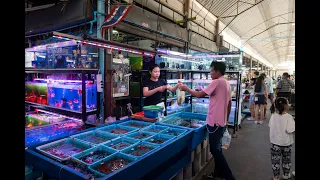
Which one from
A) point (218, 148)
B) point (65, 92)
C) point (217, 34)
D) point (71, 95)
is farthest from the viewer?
point (217, 34)

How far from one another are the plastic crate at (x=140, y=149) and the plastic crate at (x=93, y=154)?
0.16m

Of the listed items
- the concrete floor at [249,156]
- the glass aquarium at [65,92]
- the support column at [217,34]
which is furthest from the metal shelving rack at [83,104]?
the support column at [217,34]

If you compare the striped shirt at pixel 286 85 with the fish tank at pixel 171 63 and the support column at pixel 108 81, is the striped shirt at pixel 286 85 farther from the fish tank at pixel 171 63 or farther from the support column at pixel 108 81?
the support column at pixel 108 81

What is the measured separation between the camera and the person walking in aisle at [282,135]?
128 inches

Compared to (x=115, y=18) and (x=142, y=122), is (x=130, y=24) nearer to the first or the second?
(x=115, y=18)

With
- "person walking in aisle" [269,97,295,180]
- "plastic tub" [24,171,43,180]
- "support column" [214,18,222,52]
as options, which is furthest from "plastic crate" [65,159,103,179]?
"support column" [214,18,222,52]

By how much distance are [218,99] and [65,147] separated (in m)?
2.17

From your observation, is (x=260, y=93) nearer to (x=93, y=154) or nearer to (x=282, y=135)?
(x=282, y=135)

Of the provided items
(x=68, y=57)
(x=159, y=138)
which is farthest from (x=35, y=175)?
(x=68, y=57)

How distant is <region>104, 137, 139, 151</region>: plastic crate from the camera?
241 centimetres

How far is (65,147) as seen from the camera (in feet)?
7.86

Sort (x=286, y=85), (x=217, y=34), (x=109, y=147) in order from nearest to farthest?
(x=109, y=147)
(x=286, y=85)
(x=217, y=34)
